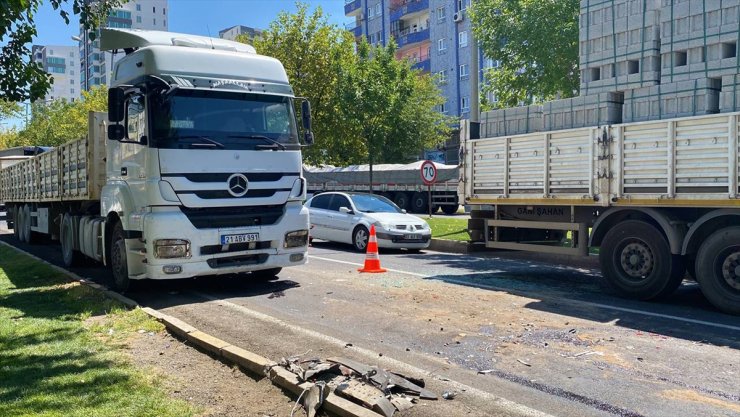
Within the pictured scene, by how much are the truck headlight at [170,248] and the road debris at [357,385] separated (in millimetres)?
3603

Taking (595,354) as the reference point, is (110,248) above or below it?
above

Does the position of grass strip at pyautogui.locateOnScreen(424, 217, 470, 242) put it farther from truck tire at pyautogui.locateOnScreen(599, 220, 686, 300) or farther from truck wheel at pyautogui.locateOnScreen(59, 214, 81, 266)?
truck wheel at pyautogui.locateOnScreen(59, 214, 81, 266)

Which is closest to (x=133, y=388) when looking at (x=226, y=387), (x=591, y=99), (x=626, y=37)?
(x=226, y=387)

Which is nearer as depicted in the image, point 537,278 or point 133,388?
point 133,388

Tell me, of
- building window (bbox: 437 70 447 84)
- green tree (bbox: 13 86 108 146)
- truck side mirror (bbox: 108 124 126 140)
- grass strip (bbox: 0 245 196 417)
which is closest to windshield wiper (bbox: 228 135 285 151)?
truck side mirror (bbox: 108 124 126 140)

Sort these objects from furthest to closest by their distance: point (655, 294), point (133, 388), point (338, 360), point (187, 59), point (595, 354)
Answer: point (187, 59), point (655, 294), point (595, 354), point (338, 360), point (133, 388)

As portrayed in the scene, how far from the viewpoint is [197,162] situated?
828 cm

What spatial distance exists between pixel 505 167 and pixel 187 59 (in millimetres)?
5164

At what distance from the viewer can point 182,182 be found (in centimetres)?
820

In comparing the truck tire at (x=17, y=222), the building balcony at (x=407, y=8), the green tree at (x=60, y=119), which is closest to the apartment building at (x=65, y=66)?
the green tree at (x=60, y=119)

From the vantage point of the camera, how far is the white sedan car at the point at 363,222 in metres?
14.5

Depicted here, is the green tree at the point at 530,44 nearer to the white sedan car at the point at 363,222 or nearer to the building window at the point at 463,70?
the white sedan car at the point at 363,222

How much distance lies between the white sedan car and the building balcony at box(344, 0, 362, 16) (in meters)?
47.3

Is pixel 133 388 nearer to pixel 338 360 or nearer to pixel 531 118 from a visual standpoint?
pixel 338 360
